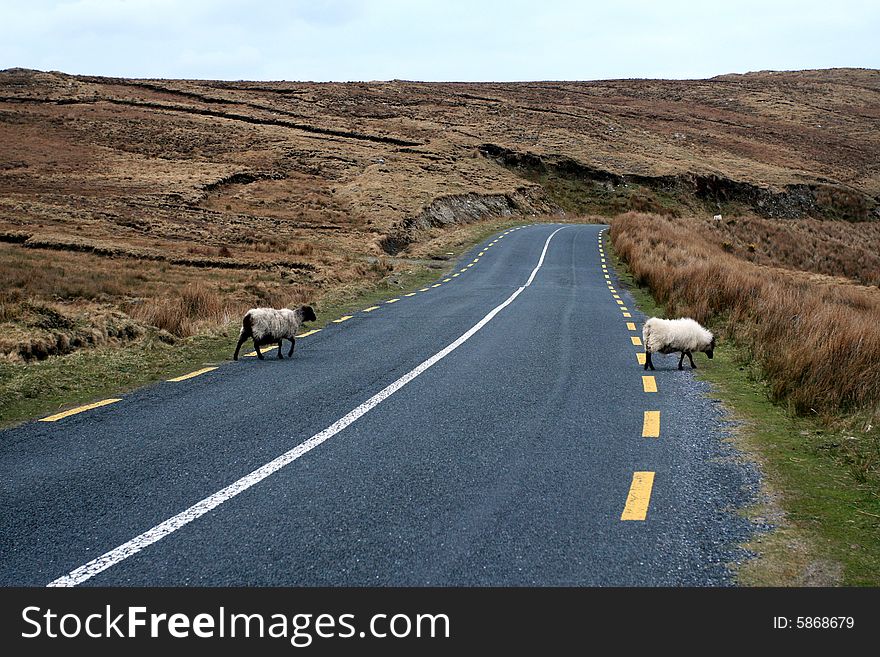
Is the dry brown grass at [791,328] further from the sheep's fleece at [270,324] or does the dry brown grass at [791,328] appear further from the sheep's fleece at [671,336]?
the sheep's fleece at [270,324]

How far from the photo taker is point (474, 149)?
2783 inches

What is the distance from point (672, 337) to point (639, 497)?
5169 mm

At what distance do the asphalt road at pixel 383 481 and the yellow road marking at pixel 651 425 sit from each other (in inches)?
3.0

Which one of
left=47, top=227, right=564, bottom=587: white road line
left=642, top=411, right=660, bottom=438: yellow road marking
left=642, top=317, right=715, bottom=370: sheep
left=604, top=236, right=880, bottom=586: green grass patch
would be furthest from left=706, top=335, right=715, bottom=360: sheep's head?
left=47, top=227, right=564, bottom=587: white road line

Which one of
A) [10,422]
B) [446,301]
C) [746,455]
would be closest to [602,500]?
[746,455]

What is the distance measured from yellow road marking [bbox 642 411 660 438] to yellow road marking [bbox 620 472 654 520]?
1.15 m

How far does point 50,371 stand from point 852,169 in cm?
8668

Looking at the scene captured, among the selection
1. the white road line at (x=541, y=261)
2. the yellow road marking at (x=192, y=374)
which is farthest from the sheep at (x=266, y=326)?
the white road line at (x=541, y=261)

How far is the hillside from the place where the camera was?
24.4 m

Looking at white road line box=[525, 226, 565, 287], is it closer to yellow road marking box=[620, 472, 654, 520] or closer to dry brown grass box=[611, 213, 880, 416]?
dry brown grass box=[611, 213, 880, 416]

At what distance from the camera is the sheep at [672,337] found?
32.2 ft

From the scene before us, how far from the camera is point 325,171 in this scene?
2275 inches
